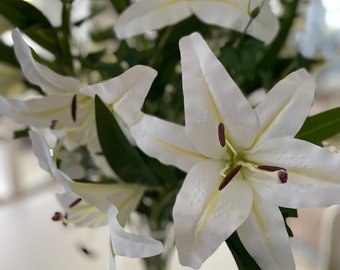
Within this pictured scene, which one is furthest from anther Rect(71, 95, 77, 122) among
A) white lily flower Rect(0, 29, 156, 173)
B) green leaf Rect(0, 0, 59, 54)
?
green leaf Rect(0, 0, 59, 54)

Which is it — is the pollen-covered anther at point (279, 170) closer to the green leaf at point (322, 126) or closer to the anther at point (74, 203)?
the green leaf at point (322, 126)

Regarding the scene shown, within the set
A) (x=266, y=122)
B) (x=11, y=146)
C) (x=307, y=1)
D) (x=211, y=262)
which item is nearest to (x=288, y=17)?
(x=307, y=1)

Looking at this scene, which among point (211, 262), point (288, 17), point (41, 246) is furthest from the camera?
point (41, 246)

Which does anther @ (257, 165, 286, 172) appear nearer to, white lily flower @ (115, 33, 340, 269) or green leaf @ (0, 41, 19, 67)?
white lily flower @ (115, 33, 340, 269)

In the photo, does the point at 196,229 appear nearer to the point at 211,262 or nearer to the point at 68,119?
the point at 68,119

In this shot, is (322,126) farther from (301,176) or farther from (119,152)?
(119,152)

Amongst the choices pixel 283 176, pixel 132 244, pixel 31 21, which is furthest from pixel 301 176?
pixel 31 21
